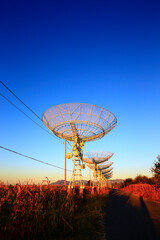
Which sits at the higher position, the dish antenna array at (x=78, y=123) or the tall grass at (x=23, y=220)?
the dish antenna array at (x=78, y=123)

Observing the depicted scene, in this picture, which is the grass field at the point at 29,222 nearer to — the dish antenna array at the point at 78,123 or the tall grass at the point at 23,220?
the tall grass at the point at 23,220

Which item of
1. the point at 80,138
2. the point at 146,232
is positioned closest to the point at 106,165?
the point at 80,138

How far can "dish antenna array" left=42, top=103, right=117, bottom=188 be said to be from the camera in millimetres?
15664

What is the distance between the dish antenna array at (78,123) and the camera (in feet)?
51.4

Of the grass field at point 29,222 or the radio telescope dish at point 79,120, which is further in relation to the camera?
the radio telescope dish at point 79,120

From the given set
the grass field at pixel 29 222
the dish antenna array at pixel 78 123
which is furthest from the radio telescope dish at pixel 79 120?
the grass field at pixel 29 222

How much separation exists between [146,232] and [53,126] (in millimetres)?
13098

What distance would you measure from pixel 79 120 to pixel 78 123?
0.33 m

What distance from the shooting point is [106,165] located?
142 feet

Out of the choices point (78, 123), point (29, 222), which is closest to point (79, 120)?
point (78, 123)

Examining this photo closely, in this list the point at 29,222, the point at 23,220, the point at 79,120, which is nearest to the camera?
the point at 23,220

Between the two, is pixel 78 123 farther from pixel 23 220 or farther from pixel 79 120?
pixel 23 220

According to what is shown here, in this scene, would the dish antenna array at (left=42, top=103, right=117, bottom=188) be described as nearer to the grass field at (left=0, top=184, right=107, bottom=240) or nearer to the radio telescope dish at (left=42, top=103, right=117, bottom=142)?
the radio telescope dish at (left=42, top=103, right=117, bottom=142)

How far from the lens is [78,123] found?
16125mm
